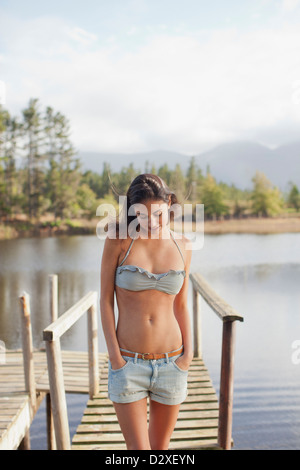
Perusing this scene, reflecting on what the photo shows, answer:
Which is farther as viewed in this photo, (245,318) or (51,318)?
(245,318)

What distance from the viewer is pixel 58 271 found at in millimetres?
19250

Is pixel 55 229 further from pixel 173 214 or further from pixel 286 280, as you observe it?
pixel 173 214

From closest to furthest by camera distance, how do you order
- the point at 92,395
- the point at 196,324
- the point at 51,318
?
the point at 92,395 → the point at 196,324 → the point at 51,318

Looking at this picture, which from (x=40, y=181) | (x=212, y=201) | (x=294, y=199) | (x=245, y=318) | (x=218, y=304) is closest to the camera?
(x=218, y=304)

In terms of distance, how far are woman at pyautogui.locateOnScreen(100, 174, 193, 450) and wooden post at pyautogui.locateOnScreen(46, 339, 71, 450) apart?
1203 mm

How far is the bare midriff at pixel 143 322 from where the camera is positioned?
1.83 meters

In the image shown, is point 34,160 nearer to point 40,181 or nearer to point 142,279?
point 40,181

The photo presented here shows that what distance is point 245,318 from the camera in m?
12.1

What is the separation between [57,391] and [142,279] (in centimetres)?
165

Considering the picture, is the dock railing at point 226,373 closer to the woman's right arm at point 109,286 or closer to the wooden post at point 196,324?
the woman's right arm at point 109,286

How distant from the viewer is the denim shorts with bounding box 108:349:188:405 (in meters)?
1.80

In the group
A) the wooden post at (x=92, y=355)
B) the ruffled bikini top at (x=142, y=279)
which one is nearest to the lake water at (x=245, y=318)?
the wooden post at (x=92, y=355)

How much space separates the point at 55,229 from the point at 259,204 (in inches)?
1578

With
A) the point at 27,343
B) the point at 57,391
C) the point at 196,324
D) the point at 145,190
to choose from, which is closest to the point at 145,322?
the point at 145,190
